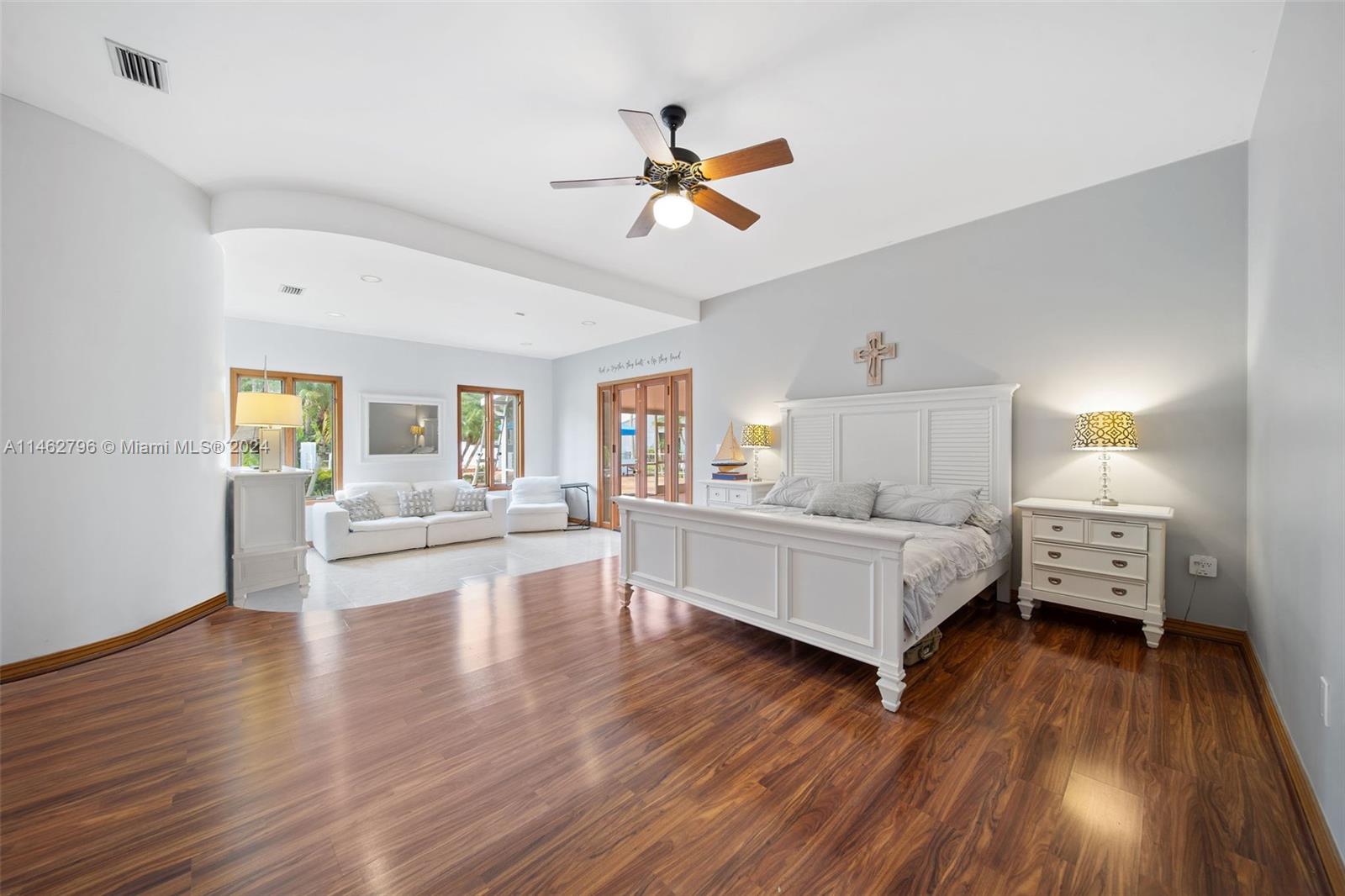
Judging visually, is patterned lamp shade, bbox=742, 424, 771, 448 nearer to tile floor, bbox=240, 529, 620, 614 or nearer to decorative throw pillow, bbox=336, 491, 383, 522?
tile floor, bbox=240, 529, 620, 614

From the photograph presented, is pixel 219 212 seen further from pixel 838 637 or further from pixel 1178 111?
pixel 1178 111

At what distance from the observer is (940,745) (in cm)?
200

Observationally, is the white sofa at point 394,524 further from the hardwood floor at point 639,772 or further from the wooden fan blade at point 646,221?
the wooden fan blade at point 646,221

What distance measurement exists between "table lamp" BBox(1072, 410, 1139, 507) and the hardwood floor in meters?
1.11

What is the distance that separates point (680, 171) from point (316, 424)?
5.97m


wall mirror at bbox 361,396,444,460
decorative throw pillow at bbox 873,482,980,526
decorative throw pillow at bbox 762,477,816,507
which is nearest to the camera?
decorative throw pillow at bbox 873,482,980,526

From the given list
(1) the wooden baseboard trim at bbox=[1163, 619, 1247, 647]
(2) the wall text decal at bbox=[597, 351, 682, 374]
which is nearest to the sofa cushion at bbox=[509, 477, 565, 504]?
(2) the wall text decal at bbox=[597, 351, 682, 374]

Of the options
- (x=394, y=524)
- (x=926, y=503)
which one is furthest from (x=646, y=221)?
(x=394, y=524)

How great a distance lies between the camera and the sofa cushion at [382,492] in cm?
601

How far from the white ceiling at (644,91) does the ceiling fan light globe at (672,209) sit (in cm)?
48

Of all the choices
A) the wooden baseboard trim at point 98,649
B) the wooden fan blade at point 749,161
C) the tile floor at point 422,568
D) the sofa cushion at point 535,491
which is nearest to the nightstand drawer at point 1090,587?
the wooden fan blade at point 749,161

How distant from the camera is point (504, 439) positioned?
8.12 meters

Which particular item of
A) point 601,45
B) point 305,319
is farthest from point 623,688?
point 305,319

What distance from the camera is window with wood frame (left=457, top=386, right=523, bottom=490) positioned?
7645 mm
